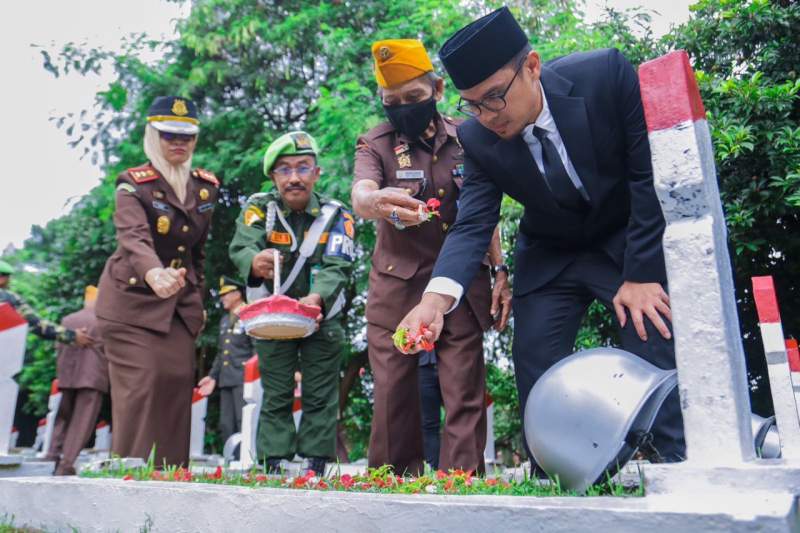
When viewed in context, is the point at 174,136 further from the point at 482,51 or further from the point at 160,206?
the point at 482,51

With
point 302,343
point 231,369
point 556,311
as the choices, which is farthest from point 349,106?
point 556,311

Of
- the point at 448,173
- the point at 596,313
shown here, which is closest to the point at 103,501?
the point at 448,173

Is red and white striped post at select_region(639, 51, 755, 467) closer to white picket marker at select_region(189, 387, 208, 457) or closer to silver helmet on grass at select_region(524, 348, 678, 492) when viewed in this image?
silver helmet on grass at select_region(524, 348, 678, 492)

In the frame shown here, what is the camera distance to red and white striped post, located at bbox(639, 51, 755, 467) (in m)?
1.98

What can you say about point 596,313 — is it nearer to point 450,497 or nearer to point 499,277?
point 499,277

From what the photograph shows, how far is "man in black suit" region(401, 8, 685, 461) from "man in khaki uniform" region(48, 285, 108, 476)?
266 inches

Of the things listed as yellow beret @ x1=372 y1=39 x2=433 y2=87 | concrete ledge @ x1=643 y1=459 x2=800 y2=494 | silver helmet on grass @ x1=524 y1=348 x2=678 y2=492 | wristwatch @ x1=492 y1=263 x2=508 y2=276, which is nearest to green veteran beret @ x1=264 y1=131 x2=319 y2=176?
yellow beret @ x1=372 y1=39 x2=433 y2=87

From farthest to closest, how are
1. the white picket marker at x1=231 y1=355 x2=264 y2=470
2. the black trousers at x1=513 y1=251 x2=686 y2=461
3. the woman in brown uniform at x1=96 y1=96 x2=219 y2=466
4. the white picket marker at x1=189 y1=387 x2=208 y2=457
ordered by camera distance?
the white picket marker at x1=189 y1=387 x2=208 y2=457, the white picket marker at x1=231 y1=355 x2=264 y2=470, the woman in brown uniform at x1=96 y1=96 x2=219 y2=466, the black trousers at x1=513 y1=251 x2=686 y2=461

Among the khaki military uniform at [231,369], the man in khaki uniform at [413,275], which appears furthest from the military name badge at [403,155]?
the khaki military uniform at [231,369]

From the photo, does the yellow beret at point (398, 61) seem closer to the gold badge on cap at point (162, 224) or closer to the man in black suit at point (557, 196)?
the man in black suit at point (557, 196)

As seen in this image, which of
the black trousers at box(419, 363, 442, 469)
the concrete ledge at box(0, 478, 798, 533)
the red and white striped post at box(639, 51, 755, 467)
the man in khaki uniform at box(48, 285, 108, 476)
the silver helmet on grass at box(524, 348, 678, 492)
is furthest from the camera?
the man in khaki uniform at box(48, 285, 108, 476)

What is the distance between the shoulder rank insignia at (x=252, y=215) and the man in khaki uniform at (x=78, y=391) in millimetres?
4514

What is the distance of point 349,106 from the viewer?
10727 mm

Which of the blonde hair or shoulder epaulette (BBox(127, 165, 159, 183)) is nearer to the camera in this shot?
shoulder epaulette (BBox(127, 165, 159, 183))
